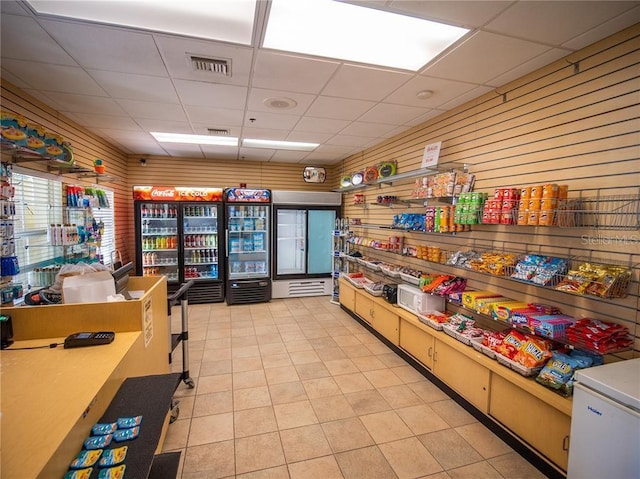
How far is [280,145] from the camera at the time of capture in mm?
5750

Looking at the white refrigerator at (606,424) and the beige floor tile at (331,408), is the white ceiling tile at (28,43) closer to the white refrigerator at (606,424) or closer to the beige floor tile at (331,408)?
the beige floor tile at (331,408)

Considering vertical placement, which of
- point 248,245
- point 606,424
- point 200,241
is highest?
point 200,241

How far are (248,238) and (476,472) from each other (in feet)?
18.3

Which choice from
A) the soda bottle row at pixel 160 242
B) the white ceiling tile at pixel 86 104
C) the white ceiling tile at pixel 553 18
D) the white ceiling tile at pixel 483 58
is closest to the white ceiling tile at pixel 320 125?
the white ceiling tile at pixel 483 58

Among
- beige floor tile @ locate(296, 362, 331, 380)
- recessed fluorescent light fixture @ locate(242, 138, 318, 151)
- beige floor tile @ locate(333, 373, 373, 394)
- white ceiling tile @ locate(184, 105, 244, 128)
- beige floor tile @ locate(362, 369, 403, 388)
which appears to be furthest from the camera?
recessed fluorescent light fixture @ locate(242, 138, 318, 151)

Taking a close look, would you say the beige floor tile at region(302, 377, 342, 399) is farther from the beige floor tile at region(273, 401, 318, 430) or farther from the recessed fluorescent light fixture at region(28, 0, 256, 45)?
the recessed fluorescent light fixture at region(28, 0, 256, 45)

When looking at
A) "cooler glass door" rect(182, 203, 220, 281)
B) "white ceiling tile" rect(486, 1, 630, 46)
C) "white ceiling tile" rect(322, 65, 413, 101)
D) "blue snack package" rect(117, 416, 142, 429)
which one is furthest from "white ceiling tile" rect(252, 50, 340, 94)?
"cooler glass door" rect(182, 203, 220, 281)

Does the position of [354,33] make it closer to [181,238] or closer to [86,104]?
[86,104]

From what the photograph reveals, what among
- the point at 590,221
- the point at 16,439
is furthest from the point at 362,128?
the point at 16,439

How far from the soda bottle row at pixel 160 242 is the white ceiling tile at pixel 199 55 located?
4068mm

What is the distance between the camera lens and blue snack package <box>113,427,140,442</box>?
133 centimetres

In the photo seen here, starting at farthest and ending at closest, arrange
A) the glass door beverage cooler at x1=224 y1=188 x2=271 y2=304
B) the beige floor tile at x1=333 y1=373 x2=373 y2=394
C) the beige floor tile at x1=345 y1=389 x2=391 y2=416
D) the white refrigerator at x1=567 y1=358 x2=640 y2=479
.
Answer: the glass door beverage cooler at x1=224 y1=188 x2=271 y2=304, the beige floor tile at x1=333 y1=373 x2=373 y2=394, the beige floor tile at x1=345 y1=389 x2=391 y2=416, the white refrigerator at x1=567 y1=358 x2=640 y2=479

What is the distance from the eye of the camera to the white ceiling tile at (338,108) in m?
3.48

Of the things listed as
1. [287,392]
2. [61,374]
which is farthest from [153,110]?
[287,392]
